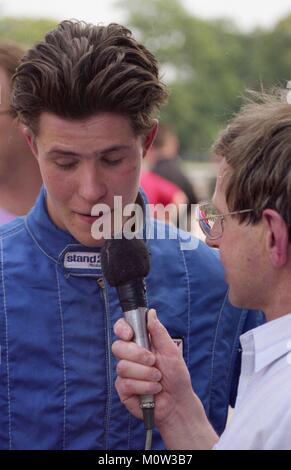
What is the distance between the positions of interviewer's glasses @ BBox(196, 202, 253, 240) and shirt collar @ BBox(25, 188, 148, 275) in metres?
0.33

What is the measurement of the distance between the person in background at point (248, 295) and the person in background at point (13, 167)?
141 cm

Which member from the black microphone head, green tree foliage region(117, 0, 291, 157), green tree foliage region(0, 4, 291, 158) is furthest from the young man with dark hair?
green tree foliage region(0, 4, 291, 158)

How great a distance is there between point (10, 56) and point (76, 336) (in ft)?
5.05

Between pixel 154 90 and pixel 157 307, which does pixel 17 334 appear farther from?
pixel 154 90

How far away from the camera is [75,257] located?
2402mm

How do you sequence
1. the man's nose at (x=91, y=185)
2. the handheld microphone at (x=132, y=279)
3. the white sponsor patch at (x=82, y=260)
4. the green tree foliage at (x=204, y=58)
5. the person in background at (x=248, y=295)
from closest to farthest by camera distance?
the person in background at (x=248, y=295), the handheld microphone at (x=132, y=279), the man's nose at (x=91, y=185), the white sponsor patch at (x=82, y=260), the green tree foliage at (x=204, y=58)

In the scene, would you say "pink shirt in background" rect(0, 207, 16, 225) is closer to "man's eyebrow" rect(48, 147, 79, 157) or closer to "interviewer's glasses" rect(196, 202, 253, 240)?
"man's eyebrow" rect(48, 147, 79, 157)

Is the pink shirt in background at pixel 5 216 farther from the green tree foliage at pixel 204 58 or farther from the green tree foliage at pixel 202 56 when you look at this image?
the green tree foliage at pixel 202 56

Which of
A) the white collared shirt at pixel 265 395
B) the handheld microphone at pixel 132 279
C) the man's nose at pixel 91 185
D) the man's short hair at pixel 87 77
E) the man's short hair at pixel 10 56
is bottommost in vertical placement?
the white collared shirt at pixel 265 395

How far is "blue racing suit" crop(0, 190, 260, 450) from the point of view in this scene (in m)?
2.33

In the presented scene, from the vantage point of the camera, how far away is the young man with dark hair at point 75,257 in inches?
91.6

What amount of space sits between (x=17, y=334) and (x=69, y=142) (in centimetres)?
58

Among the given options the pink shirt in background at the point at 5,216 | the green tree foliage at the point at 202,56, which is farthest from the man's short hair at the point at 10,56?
the green tree foliage at the point at 202,56

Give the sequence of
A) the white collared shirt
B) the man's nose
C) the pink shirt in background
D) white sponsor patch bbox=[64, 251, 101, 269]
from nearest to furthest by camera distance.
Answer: the white collared shirt
the man's nose
white sponsor patch bbox=[64, 251, 101, 269]
the pink shirt in background
